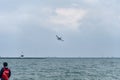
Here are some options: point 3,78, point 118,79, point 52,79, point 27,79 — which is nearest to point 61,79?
point 52,79

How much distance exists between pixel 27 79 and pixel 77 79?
20.1ft

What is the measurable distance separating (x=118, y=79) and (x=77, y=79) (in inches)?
197

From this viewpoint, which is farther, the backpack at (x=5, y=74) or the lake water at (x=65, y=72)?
the lake water at (x=65, y=72)

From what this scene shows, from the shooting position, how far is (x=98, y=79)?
43188 mm

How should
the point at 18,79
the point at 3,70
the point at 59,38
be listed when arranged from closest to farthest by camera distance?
the point at 3,70, the point at 59,38, the point at 18,79

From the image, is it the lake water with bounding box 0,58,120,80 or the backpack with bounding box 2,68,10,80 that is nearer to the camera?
the backpack with bounding box 2,68,10,80

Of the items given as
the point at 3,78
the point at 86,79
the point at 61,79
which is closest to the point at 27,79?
the point at 61,79

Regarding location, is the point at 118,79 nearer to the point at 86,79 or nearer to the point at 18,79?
the point at 86,79

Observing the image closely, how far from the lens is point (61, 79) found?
4372 centimetres

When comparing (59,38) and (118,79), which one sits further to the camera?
(118,79)

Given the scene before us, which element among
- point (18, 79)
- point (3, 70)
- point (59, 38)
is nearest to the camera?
point (3, 70)

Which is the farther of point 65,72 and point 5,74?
point 65,72

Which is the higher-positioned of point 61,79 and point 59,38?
point 59,38

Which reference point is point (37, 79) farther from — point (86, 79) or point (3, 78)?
point (3, 78)
